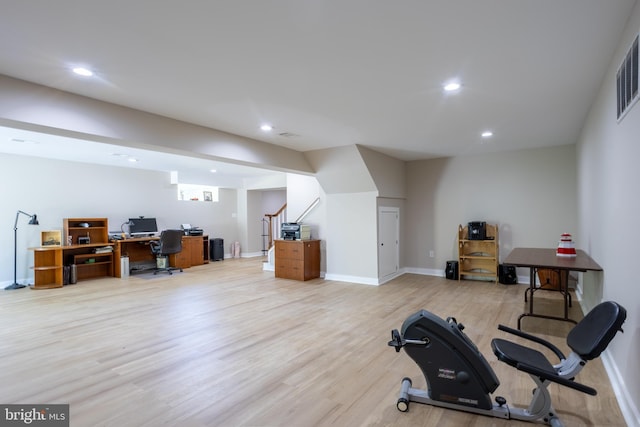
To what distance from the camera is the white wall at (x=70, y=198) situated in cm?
650

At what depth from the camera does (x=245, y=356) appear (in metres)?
3.14

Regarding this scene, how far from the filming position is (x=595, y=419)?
84.4 inches

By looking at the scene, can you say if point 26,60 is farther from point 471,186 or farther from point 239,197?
point 239,197

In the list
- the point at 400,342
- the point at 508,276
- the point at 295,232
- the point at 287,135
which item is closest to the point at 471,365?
the point at 400,342

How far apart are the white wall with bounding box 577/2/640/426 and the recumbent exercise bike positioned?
31 centimetres

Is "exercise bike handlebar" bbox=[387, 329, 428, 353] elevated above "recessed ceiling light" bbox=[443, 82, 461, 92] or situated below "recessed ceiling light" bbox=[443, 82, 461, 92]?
below

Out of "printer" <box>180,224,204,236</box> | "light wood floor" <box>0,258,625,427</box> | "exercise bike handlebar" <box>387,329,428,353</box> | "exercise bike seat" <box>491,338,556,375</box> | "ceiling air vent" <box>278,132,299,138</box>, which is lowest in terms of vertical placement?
"light wood floor" <box>0,258,625,427</box>

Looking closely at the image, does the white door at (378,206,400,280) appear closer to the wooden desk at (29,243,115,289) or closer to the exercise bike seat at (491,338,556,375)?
the exercise bike seat at (491,338,556,375)

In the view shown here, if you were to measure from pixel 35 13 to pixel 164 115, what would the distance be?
2013mm

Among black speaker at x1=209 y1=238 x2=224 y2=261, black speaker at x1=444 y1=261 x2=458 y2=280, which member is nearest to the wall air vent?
A: black speaker at x1=444 y1=261 x2=458 y2=280

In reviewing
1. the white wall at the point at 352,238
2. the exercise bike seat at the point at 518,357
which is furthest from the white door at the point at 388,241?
the exercise bike seat at the point at 518,357

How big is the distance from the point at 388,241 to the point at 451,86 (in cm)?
419

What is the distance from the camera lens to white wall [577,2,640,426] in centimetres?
201

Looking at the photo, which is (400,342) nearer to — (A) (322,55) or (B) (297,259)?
(A) (322,55)
